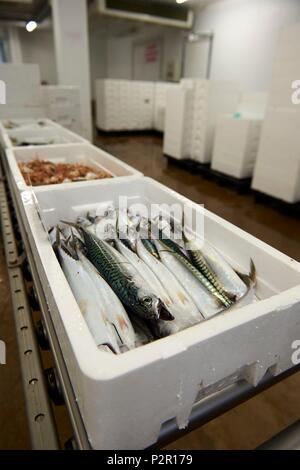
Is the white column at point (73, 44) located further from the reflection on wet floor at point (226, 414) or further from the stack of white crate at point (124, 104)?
the reflection on wet floor at point (226, 414)

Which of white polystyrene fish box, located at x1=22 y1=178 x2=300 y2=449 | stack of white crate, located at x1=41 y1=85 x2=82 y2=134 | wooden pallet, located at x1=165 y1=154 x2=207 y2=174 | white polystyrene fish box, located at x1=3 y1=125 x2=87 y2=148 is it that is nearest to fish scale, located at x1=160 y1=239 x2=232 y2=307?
white polystyrene fish box, located at x1=22 y1=178 x2=300 y2=449

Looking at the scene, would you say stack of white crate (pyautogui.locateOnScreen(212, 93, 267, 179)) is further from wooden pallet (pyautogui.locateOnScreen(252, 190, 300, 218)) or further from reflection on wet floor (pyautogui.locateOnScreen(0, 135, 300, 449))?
reflection on wet floor (pyautogui.locateOnScreen(0, 135, 300, 449))

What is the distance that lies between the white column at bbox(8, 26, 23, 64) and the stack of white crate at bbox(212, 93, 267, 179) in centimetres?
1077

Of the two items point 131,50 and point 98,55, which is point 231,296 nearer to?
point 131,50

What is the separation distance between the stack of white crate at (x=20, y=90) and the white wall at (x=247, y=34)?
4.28 m

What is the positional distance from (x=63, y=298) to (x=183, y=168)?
4.59 m

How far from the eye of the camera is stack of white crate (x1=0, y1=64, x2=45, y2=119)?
397 centimetres

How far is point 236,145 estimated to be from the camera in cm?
386

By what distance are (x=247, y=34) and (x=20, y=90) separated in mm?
4748

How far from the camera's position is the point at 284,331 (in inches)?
26.9

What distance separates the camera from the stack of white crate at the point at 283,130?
296cm

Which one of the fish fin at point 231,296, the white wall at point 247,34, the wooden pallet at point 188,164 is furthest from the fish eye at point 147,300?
the white wall at point 247,34

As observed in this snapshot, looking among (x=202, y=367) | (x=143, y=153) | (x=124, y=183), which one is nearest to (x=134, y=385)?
(x=202, y=367)
